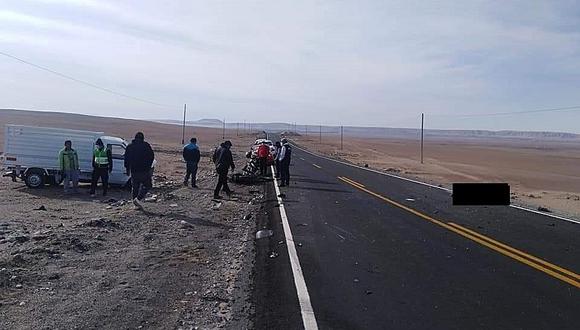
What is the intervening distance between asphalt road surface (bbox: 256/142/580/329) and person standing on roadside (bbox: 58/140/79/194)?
7.34 m

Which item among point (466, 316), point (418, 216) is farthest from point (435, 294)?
point (418, 216)

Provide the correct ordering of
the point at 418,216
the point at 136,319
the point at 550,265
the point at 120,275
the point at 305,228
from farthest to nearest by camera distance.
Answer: the point at 418,216
the point at 305,228
the point at 550,265
the point at 120,275
the point at 136,319

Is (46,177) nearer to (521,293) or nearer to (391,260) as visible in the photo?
(391,260)

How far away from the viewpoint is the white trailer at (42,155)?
903 inches

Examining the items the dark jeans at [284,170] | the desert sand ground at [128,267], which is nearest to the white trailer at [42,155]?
the desert sand ground at [128,267]

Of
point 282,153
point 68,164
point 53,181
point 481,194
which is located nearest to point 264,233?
point 481,194

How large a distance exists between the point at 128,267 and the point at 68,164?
12.1 m

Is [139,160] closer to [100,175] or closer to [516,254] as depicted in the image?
[100,175]

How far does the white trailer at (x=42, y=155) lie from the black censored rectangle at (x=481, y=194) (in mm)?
11960

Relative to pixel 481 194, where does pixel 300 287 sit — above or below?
below

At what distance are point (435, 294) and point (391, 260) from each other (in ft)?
7.27

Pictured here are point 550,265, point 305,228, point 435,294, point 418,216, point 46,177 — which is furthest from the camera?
point 46,177

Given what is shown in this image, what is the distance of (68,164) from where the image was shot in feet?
67.6

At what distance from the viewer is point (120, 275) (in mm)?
8961
